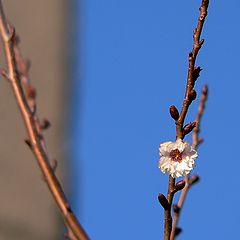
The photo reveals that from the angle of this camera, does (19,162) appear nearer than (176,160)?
No

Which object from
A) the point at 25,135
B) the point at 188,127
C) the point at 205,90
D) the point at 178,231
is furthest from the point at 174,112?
the point at 25,135

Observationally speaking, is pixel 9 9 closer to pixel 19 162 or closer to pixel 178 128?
pixel 19 162

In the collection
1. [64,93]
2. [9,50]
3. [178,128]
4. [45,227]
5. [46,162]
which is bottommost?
[178,128]

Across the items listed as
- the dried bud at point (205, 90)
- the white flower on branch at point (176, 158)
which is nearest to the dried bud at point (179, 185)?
the white flower on branch at point (176, 158)

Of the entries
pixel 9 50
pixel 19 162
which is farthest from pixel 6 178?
pixel 9 50

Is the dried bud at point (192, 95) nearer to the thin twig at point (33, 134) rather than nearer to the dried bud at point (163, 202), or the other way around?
the dried bud at point (163, 202)
